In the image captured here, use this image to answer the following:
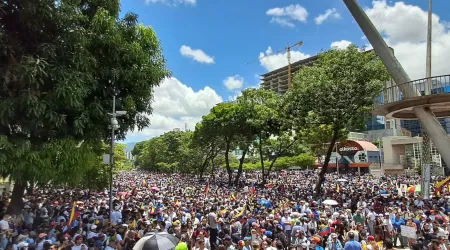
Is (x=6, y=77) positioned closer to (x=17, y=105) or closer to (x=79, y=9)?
(x=17, y=105)

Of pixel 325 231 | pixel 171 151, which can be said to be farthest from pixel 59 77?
pixel 171 151

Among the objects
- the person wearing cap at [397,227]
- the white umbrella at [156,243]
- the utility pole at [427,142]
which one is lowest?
the person wearing cap at [397,227]

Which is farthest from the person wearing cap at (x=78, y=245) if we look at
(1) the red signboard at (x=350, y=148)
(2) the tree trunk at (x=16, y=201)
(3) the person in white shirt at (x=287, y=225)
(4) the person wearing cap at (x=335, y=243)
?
(1) the red signboard at (x=350, y=148)

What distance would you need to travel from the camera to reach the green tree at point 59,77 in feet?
38.5

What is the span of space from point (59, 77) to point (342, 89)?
17.9m

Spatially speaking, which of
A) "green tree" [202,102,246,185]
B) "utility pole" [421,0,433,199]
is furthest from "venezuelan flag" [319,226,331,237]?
"green tree" [202,102,246,185]

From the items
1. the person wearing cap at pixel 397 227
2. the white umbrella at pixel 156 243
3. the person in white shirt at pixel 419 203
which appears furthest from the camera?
the person in white shirt at pixel 419 203

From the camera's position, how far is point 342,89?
2356 cm

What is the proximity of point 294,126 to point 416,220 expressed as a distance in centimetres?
1491

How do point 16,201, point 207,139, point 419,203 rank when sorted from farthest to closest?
point 207,139
point 419,203
point 16,201

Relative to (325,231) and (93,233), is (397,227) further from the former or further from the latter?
(93,233)

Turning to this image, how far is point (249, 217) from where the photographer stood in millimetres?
13547

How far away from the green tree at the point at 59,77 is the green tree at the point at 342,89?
12870 millimetres

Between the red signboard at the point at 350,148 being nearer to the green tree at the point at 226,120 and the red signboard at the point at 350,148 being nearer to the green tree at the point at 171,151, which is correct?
the green tree at the point at 226,120
